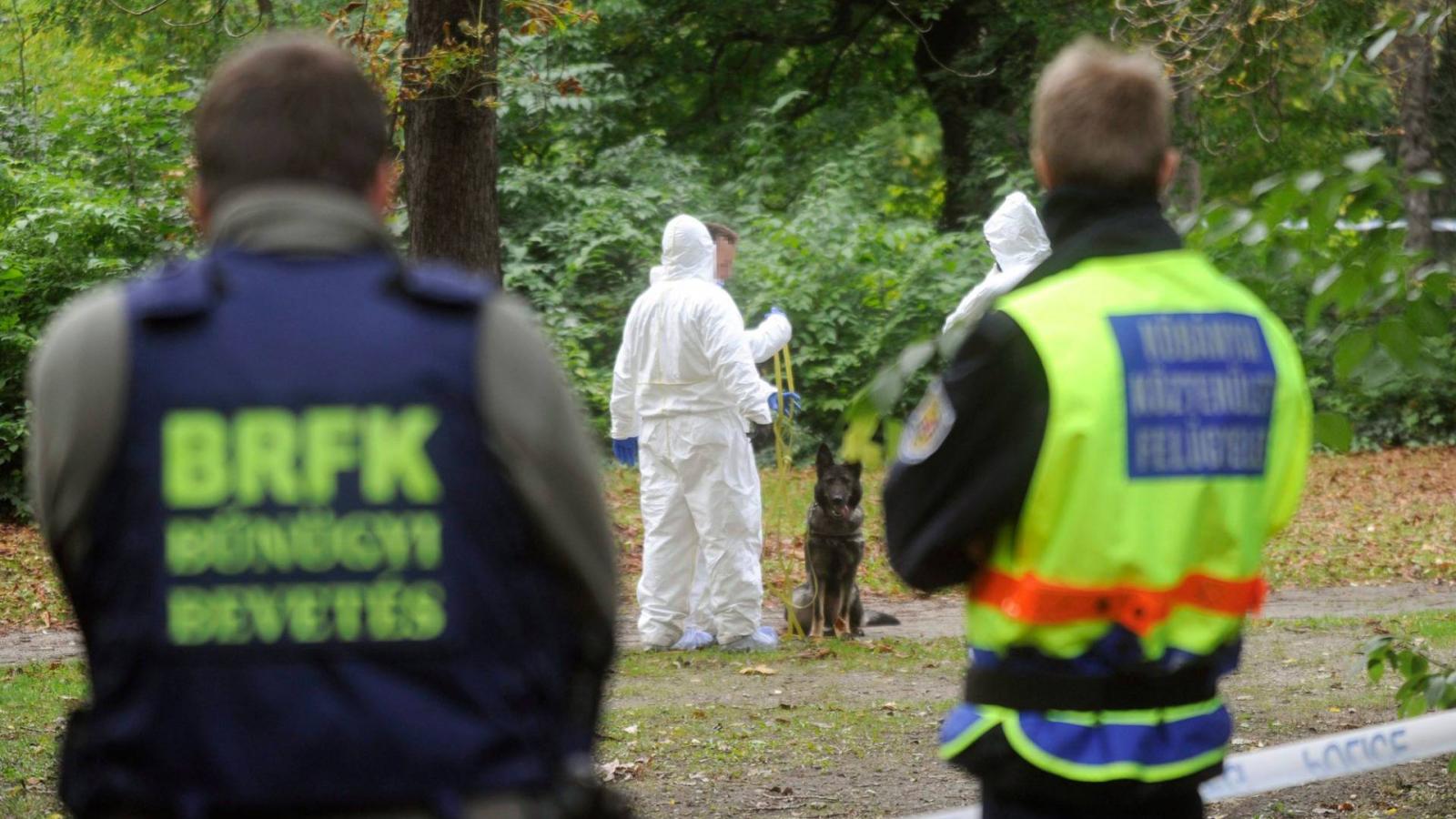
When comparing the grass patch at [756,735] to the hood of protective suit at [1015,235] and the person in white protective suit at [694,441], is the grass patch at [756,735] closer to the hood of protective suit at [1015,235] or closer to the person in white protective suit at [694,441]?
the person in white protective suit at [694,441]

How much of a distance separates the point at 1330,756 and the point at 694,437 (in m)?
5.73

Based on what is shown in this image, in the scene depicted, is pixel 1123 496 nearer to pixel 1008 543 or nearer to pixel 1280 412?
pixel 1008 543

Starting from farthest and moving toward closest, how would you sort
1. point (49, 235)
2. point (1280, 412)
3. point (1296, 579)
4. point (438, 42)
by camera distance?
point (49, 235)
point (1296, 579)
point (438, 42)
point (1280, 412)

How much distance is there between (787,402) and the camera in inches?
425

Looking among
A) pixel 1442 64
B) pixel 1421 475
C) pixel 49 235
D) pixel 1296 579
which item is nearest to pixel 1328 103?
pixel 1442 64

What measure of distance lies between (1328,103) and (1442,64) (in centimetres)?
172

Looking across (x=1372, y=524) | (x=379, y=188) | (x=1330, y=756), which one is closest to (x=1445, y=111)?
(x=1372, y=524)

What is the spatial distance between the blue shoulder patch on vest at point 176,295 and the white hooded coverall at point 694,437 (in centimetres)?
764

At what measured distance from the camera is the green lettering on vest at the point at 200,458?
186cm

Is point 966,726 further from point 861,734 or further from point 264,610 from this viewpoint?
point 861,734

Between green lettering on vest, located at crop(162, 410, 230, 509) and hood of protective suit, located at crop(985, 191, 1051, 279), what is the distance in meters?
7.68

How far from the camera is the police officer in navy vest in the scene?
72.9 inches

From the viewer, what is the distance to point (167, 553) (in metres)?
1.86

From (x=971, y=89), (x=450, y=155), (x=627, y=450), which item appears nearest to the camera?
(x=450, y=155)
